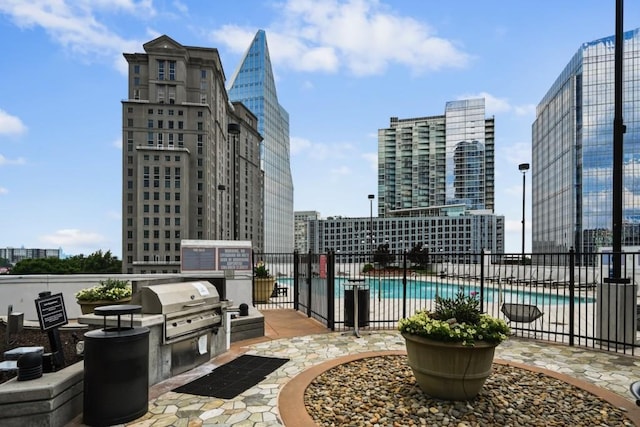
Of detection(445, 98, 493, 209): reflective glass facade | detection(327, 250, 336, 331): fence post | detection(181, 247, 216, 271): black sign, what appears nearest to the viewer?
detection(327, 250, 336, 331): fence post

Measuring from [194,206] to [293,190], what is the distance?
10034 centimetres

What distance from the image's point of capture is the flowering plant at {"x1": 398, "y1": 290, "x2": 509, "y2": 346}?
431cm

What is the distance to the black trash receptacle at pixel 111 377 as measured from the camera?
406 centimetres

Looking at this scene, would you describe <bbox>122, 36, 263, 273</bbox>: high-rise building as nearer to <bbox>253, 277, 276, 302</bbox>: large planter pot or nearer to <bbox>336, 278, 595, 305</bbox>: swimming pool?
<bbox>336, 278, 595, 305</bbox>: swimming pool

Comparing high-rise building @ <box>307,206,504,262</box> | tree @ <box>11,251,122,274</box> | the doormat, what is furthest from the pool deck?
high-rise building @ <box>307,206,504,262</box>

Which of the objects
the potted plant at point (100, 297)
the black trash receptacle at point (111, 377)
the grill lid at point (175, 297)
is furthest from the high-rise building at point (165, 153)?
the black trash receptacle at point (111, 377)

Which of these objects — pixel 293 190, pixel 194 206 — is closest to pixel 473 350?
pixel 194 206

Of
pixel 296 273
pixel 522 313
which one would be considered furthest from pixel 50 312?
pixel 522 313

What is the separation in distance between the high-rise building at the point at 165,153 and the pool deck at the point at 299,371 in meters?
79.9

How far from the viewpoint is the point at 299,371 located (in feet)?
19.4

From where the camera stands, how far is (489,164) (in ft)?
478

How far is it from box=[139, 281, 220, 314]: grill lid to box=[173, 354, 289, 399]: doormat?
3.49 ft

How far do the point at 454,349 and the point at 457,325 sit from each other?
0.29 metres

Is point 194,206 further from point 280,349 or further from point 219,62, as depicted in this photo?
point 280,349
